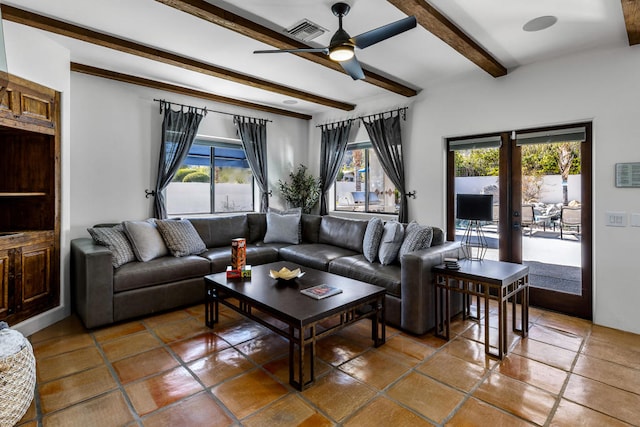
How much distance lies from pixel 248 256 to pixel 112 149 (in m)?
2.13

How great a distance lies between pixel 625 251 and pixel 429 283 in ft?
6.35

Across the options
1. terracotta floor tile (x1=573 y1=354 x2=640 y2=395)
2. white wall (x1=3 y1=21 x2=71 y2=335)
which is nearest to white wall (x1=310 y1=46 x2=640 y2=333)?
terracotta floor tile (x1=573 y1=354 x2=640 y2=395)

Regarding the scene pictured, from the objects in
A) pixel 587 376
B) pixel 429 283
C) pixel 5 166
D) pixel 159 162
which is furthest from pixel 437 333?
pixel 5 166

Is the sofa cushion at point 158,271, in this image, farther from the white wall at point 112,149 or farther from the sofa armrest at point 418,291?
the sofa armrest at point 418,291

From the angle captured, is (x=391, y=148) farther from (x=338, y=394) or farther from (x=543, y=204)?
(x=338, y=394)

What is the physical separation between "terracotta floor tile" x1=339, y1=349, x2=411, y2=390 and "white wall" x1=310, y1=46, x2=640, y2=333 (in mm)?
2300

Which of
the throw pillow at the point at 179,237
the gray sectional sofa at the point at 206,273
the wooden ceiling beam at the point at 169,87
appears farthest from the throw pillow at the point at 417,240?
the wooden ceiling beam at the point at 169,87

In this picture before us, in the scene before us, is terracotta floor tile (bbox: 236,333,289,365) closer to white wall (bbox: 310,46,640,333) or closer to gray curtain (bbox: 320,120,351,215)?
white wall (bbox: 310,46,640,333)

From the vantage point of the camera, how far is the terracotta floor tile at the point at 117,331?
2932 mm

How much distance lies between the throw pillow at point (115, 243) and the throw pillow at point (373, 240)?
8.39ft

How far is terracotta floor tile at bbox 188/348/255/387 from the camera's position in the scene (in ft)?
7.61

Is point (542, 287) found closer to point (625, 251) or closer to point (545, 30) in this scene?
point (625, 251)

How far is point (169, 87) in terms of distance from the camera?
4.39 metres

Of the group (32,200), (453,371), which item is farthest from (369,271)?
(32,200)
